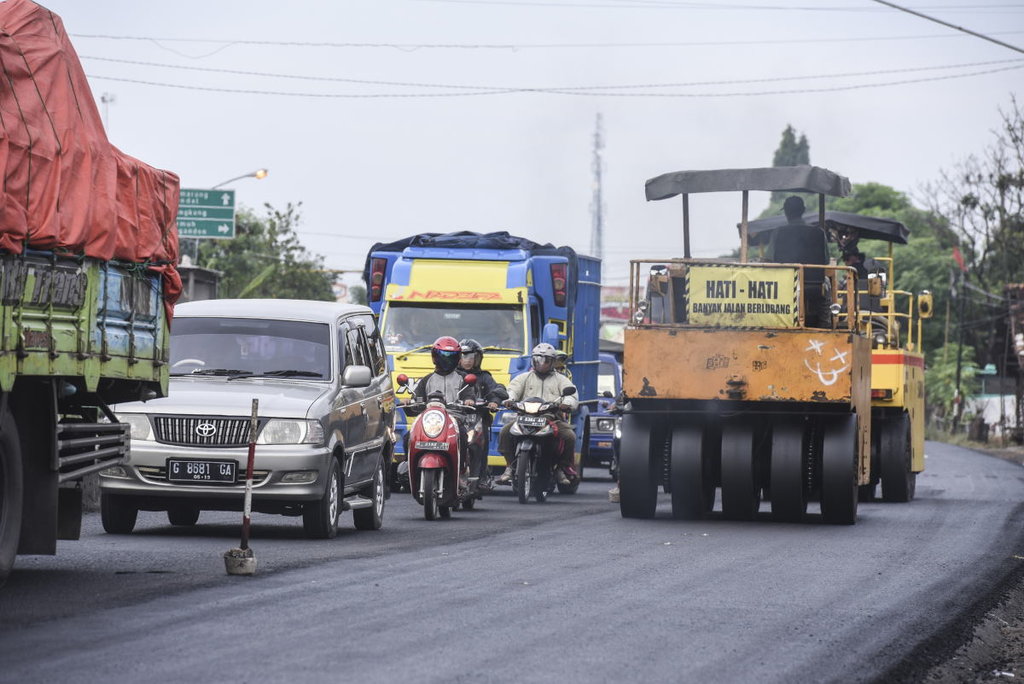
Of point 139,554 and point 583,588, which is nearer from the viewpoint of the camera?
point 583,588

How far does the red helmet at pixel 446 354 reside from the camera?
60.8 ft

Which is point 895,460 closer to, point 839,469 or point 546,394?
point 546,394

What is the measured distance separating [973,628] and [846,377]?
7.13m

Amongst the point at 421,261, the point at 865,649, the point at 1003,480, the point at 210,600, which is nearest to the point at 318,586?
the point at 210,600

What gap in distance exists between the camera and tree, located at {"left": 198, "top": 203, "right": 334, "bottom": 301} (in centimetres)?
6206

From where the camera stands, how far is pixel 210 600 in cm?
1018

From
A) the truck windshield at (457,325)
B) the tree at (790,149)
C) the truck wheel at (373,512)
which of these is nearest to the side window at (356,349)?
the truck wheel at (373,512)

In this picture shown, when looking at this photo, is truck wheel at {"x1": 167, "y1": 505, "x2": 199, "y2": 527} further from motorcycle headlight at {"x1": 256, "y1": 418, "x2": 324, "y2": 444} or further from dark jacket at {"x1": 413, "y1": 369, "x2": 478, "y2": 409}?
dark jacket at {"x1": 413, "y1": 369, "x2": 478, "y2": 409}

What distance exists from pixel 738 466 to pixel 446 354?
10.5ft

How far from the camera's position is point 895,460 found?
2220 cm

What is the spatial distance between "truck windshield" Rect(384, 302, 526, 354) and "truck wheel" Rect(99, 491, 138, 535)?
8.71m

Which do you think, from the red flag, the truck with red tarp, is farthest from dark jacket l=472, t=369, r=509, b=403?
the red flag

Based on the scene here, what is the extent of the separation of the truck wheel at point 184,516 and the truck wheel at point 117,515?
20.6 inches

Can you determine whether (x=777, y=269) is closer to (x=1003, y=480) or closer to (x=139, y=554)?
(x=139, y=554)
